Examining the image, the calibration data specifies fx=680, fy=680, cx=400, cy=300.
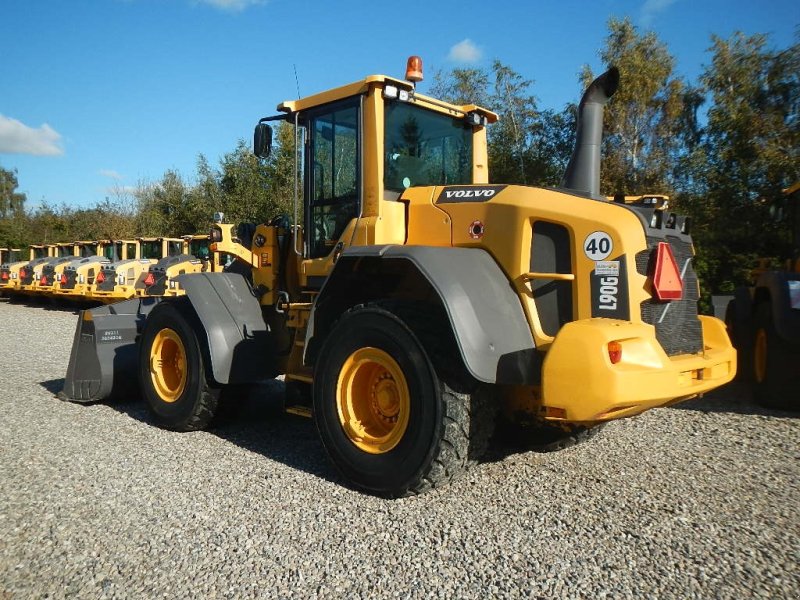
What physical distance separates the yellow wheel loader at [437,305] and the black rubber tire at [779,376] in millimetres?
2763

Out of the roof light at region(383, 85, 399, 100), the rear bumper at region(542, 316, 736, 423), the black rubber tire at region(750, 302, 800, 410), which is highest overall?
the roof light at region(383, 85, 399, 100)

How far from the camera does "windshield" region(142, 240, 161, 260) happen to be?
19.1 m

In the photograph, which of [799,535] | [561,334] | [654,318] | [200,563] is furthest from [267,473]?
[799,535]

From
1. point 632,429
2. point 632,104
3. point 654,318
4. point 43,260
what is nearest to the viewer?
point 654,318

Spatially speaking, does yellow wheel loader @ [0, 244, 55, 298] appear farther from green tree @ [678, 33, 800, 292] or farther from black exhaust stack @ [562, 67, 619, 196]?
black exhaust stack @ [562, 67, 619, 196]

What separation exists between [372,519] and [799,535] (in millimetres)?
2207

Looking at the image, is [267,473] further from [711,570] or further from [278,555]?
[711,570]

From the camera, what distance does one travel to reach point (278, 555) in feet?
10.6

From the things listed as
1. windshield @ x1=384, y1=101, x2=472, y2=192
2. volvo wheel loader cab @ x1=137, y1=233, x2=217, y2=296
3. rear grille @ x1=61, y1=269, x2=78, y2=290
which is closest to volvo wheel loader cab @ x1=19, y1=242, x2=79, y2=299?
rear grille @ x1=61, y1=269, x2=78, y2=290

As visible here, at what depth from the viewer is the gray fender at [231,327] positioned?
203 inches

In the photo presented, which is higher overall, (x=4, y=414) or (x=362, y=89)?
(x=362, y=89)

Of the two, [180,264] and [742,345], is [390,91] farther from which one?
[180,264]

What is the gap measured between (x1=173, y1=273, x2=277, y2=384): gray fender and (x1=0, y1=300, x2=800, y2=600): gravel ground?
57cm

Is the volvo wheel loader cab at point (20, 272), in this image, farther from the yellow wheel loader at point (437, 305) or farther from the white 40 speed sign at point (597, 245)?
the white 40 speed sign at point (597, 245)
